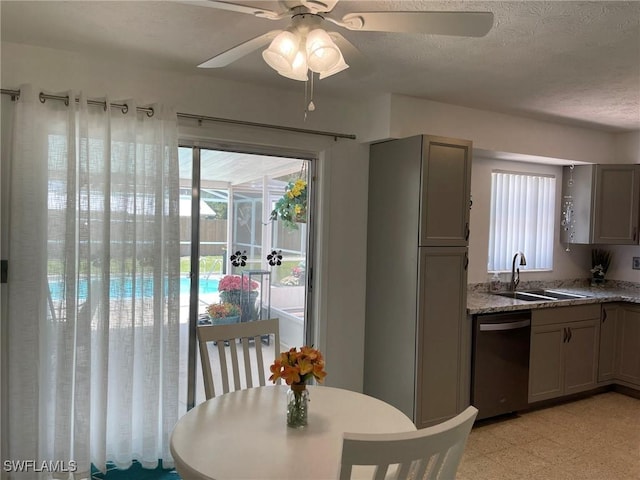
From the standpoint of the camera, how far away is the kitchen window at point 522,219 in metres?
4.43

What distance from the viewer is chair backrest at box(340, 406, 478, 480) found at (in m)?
1.13

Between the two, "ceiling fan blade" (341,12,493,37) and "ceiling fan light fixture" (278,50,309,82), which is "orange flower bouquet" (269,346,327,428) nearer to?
"ceiling fan light fixture" (278,50,309,82)

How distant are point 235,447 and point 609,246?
15.5 feet

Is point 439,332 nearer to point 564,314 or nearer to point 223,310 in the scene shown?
point 564,314

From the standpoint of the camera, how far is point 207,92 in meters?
3.04

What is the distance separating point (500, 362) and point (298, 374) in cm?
242

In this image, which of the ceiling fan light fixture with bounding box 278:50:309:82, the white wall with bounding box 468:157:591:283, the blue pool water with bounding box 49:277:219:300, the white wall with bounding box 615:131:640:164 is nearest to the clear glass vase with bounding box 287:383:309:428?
the ceiling fan light fixture with bounding box 278:50:309:82

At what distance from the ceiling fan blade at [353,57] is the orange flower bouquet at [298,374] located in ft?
3.74

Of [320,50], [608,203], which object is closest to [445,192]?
[320,50]

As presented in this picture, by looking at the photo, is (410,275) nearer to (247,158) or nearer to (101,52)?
(247,158)

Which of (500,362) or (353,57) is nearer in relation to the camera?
(353,57)

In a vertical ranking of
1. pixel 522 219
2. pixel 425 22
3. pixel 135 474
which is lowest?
pixel 135 474

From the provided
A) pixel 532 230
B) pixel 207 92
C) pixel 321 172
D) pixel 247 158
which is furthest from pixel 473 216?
pixel 207 92

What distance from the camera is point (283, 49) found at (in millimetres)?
1577
